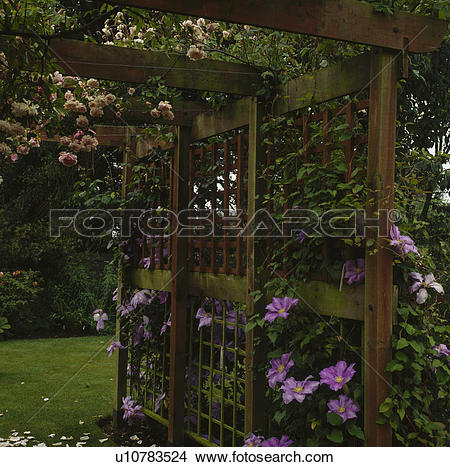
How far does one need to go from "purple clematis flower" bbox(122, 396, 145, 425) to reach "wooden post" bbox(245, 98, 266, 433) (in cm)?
149

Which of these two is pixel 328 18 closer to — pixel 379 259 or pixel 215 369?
pixel 379 259

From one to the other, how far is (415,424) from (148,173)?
2899mm

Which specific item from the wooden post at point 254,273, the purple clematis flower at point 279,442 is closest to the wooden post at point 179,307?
the wooden post at point 254,273

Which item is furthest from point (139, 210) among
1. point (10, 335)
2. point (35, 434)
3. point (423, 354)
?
point (10, 335)

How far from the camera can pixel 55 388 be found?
537cm

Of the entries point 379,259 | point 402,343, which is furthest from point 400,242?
point 402,343

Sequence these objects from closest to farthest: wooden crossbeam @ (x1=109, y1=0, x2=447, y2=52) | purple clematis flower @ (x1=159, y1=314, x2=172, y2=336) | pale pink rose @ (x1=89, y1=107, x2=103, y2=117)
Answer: wooden crossbeam @ (x1=109, y1=0, x2=447, y2=52) → pale pink rose @ (x1=89, y1=107, x2=103, y2=117) → purple clematis flower @ (x1=159, y1=314, x2=172, y2=336)

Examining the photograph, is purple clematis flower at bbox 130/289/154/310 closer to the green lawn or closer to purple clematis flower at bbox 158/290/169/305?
purple clematis flower at bbox 158/290/169/305

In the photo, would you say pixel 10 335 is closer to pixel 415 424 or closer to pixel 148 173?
pixel 148 173

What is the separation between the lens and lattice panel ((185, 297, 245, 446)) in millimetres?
3375

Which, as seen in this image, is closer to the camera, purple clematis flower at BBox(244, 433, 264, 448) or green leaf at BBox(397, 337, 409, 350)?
green leaf at BBox(397, 337, 409, 350)

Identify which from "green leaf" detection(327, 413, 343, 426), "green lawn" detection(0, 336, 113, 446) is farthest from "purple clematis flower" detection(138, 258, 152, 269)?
"green leaf" detection(327, 413, 343, 426)

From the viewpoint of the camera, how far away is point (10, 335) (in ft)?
27.6

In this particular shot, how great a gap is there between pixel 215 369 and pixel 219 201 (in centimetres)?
109
